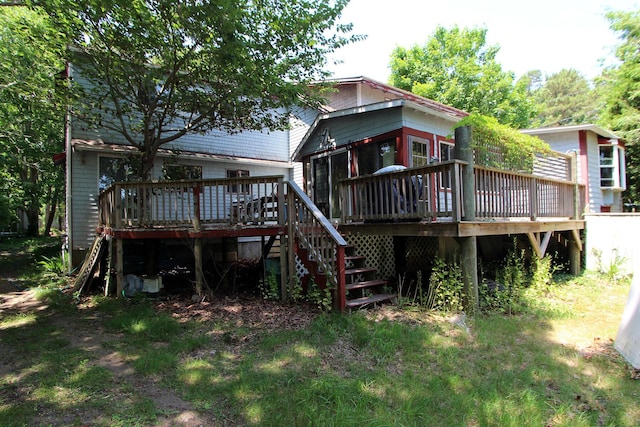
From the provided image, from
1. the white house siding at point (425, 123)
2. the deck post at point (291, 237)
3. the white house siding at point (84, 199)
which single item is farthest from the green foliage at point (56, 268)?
the white house siding at point (425, 123)

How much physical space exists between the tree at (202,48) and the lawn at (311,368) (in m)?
4.86

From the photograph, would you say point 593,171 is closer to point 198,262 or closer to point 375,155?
point 375,155

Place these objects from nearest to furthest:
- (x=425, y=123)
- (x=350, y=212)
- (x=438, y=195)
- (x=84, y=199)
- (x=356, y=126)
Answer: (x=438, y=195) → (x=350, y=212) → (x=425, y=123) → (x=356, y=126) → (x=84, y=199)

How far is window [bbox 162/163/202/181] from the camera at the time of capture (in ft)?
37.9

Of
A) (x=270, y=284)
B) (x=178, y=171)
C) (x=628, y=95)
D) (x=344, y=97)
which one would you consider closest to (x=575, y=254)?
(x=270, y=284)

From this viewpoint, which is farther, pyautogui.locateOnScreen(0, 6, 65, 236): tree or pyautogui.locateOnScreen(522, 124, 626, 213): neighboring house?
pyautogui.locateOnScreen(522, 124, 626, 213): neighboring house

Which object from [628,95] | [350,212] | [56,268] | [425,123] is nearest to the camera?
[350,212]

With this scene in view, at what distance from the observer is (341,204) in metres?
7.69

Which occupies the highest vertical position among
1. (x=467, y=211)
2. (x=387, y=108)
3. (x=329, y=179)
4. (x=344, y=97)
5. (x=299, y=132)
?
(x=344, y=97)

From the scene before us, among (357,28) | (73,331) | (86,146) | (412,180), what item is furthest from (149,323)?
(357,28)

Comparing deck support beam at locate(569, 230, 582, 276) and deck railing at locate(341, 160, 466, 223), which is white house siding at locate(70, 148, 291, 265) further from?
deck support beam at locate(569, 230, 582, 276)

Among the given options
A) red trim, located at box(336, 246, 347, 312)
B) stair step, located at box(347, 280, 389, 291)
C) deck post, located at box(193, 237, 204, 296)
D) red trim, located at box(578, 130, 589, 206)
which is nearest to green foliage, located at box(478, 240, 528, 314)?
stair step, located at box(347, 280, 389, 291)

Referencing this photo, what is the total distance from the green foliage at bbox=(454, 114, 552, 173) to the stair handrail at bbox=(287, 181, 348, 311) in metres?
2.77

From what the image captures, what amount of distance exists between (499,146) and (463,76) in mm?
21775
